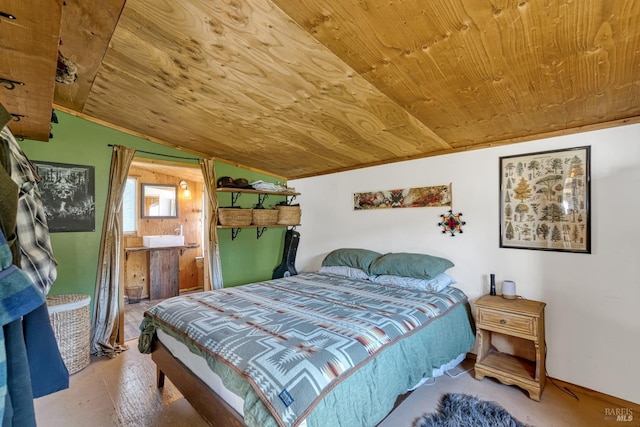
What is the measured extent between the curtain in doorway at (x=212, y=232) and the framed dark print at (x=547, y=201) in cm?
323

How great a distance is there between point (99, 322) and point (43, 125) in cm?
197

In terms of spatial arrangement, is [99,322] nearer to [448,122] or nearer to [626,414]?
[448,122]

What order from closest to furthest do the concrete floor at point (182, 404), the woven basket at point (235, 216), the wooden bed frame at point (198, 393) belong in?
the wooden bed frame at point (198, 393) < the concrete floor at point (182, 404) < the woven basket at point (235, 216)

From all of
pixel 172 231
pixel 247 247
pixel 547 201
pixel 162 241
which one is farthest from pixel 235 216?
pixel 547 201

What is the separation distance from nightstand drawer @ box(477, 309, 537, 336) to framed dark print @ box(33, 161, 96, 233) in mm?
3908

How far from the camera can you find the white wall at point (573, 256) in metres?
2.11

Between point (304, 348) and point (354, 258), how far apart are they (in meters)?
1.99

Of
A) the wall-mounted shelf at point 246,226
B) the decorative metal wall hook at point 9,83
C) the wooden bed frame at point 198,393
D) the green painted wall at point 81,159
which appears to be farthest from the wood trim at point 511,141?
the decorative metal wall hook at point 9,83

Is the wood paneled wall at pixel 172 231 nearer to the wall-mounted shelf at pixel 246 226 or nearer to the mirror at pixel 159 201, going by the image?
the mirror at pixel 159 201

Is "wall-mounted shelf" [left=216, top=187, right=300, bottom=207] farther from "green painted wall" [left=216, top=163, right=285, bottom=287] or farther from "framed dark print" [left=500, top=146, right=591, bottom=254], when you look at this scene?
"framed dark print" [left=500, top=146, right=591, bottom=254]

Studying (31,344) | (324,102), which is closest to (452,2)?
(324,102)

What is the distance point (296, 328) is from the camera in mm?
1793

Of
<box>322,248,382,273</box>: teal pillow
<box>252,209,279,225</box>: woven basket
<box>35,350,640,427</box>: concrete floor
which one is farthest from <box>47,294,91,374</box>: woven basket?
<box>322,248,382,273</box>: teal pillow

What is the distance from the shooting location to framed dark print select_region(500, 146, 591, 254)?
7.55 ft
